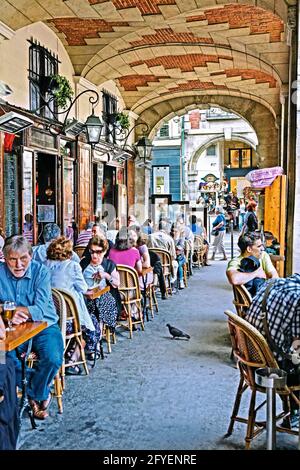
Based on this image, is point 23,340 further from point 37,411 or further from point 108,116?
point 108,116

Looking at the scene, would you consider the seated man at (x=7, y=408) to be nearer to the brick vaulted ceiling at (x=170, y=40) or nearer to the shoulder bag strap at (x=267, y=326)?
the shoulder bag strap at (x=267, y=326)

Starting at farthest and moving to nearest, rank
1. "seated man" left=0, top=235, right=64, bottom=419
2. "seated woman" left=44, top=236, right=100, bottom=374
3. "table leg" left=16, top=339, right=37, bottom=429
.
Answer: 1. "seated woman" left=44, top=236, right=100, bottom=374
2. "seated man" left=0, top=235, right=64, bottom=419
3. "table leg" left=16, top=339, right=37, bottom=429

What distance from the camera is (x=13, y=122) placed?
6707 mm

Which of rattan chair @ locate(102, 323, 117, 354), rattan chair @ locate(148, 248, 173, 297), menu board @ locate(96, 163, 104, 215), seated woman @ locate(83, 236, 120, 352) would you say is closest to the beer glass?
seated woman @ locate(83, 236, 120, 352)

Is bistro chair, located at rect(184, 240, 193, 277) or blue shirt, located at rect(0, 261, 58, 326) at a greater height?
blue shirt, located at rect(0, 261, 58, 326)

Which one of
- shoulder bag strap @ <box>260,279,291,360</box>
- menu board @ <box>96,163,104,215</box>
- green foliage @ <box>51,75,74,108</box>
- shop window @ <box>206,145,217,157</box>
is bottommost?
shoulder bag strap @ <box>260,279,291,360</box>

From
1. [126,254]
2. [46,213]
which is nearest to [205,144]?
[46,213]

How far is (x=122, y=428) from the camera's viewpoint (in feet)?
11.5

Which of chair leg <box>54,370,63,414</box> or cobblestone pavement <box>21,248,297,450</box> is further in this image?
chair leg <box>54,370,63,414</box>

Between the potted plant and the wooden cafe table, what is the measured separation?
535cm

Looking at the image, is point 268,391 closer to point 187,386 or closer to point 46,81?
point 187,386

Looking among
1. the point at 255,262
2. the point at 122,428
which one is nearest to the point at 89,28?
the point at 255,262

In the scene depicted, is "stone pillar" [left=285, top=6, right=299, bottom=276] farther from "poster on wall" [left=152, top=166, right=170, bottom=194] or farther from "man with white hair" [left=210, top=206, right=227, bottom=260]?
"poster on wall" [left=152, top=166, right=170, bottom=194]

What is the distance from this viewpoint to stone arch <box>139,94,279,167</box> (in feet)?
44.5
